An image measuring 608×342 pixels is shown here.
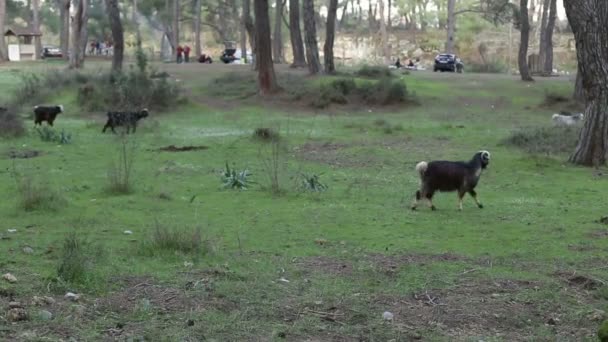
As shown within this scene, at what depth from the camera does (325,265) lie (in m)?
8.41

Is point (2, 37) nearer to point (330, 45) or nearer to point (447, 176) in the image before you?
point (330, 45)

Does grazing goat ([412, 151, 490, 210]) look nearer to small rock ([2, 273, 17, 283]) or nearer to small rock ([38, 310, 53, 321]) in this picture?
small rock ([2, 273, 17, 283])

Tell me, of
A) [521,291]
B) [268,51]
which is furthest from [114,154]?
[268,51]

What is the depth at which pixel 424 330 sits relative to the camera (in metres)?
6.46

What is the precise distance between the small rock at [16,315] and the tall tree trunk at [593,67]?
1342 centimetres

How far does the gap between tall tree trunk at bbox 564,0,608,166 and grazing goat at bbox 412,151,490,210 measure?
6067 millimetres

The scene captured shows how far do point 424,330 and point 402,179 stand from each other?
29.1 feet

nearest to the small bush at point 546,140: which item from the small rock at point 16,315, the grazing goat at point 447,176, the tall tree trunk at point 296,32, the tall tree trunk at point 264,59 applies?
the grazing goat at point 447,176

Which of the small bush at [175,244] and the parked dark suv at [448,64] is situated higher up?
the parked dark suv at [448,64]

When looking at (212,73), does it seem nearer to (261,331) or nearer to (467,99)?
(467,99)

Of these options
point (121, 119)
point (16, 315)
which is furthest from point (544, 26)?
point (16, 315)

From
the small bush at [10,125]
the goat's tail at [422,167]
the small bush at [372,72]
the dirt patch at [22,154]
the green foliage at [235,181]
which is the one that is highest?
the small bush at [372,72]

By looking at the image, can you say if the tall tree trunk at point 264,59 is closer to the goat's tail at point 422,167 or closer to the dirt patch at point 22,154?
the dirt patch at point 22,154

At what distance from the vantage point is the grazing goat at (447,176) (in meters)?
11.6
